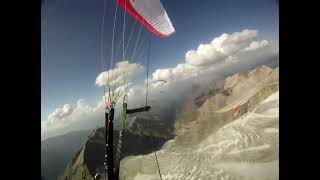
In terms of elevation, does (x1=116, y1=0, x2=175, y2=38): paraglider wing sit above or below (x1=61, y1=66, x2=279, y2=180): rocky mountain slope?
above

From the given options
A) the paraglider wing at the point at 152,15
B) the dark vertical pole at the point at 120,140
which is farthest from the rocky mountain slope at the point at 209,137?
the paraglider wing at the point at 152,15

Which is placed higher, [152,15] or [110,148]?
[152,15]

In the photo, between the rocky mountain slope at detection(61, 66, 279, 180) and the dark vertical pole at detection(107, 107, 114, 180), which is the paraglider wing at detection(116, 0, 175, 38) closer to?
the rocky mountain slope at detection(61, 66, 279, 180)

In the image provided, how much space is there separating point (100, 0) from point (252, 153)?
126 cm

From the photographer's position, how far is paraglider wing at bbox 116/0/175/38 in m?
2.38

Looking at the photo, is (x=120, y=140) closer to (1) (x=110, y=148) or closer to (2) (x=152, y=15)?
(1) (x=110, y=148)

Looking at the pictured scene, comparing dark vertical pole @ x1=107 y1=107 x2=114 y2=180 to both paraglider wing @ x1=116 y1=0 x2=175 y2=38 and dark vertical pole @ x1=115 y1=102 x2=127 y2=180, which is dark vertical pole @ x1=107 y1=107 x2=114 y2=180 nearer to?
dark vertical pole @ x1=115 y1=102 x2=127 y2=180

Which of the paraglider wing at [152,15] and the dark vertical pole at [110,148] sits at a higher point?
the paraglider wing at [152,15]

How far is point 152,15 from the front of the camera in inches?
94.3

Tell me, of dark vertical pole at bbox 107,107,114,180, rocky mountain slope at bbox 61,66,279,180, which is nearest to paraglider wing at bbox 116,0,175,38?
rocky mountain slope at bbox 61,66,279,180

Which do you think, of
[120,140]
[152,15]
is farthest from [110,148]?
[152,15]

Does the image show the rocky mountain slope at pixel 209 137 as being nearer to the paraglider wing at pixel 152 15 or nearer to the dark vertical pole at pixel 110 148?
the dark vertical pole at pixel 110 148

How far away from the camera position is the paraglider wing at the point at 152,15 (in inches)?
93.8
